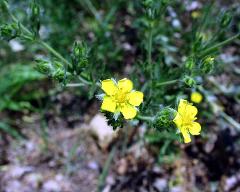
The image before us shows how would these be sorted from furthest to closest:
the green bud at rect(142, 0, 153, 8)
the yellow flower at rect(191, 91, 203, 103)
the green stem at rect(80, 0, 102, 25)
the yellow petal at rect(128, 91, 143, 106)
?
the green stem at rect(80, 0, 102, 25) → the yellow flower at rect(191, 91, 203, 103) → the green bud at rect(142, 0, 153, 8) → the yellow petal at rect(128, 91, 143, 106)

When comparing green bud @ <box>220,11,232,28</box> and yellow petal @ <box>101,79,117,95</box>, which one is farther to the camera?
green bud @ <box>220,11,232,28</box>

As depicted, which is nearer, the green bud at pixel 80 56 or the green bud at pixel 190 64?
the green bud at pixel 80 56

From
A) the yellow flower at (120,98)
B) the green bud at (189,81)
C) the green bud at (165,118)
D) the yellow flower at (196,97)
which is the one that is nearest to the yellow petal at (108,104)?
the yellow flower at (120,98)

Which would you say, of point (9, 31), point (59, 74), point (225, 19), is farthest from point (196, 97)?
point (9, 31)

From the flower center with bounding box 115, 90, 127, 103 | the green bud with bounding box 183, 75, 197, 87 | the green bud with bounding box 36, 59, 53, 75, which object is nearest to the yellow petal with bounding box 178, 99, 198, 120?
the green bud with bounding box 183, 75, 197, 87

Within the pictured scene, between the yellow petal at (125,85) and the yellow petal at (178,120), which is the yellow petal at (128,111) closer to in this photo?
the yellow petal at (125,85)

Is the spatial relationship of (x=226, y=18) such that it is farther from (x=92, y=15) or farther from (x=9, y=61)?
(x=9, y=61)

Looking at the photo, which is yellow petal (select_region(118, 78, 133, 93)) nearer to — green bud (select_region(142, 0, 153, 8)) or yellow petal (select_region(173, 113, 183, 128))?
yellow petal (select_region(173, 113, 183, 128))
